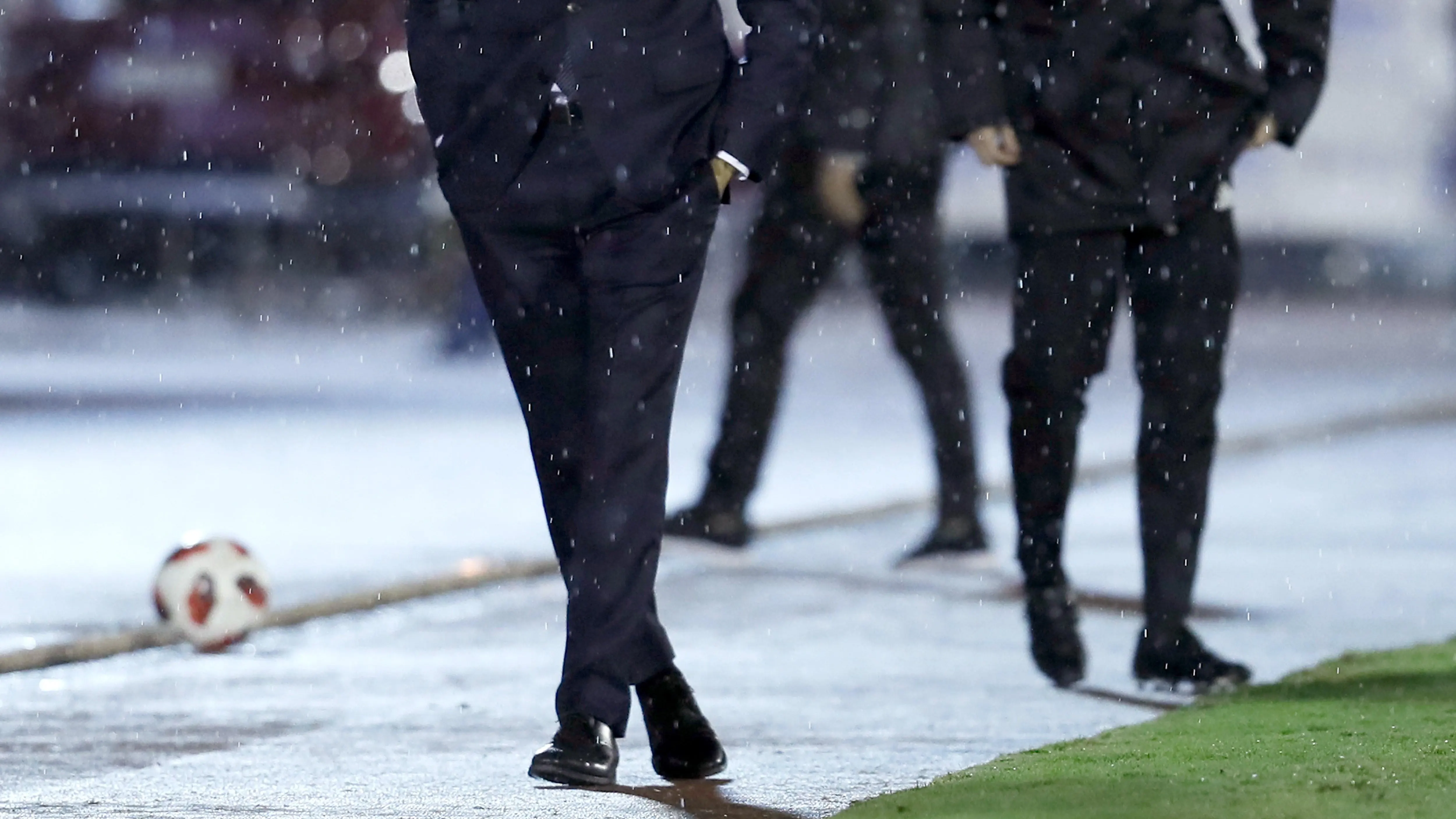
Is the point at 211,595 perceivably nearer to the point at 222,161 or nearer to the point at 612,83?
the point at 612,83

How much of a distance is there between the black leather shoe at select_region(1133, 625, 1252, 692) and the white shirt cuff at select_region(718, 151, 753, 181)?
159 cm

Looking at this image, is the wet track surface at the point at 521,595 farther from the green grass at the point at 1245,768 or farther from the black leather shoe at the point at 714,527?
the green grass at the point at 1245,768

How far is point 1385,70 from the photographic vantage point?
23.5m

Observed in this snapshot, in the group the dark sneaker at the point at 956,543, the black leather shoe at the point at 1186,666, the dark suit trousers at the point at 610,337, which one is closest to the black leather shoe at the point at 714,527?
the dark sneaker at the point at 956,543

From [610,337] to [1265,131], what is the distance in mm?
1702

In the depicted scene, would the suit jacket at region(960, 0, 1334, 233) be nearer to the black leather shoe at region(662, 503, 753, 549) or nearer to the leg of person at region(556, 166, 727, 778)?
the leg of person at region(556, 166, 727, 778)

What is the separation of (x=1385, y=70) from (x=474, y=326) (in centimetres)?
984

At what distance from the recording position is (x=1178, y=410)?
19.2 feet

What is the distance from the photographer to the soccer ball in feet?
21.2

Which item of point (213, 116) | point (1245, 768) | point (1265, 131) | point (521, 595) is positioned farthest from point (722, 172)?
point (213, 116)

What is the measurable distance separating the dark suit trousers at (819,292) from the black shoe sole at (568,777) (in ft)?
11.0

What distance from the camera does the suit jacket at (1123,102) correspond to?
576 centimetres

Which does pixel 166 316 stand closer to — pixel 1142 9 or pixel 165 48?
pixel 165 48

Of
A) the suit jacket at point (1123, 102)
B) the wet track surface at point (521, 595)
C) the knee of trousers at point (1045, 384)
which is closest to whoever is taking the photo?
the wet track surface at point (521, 595)
